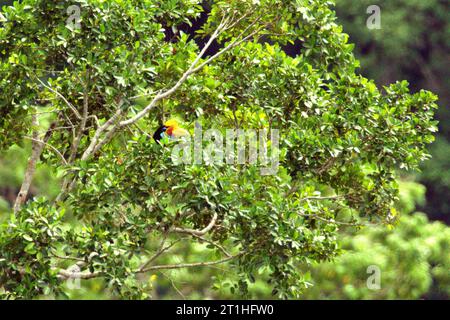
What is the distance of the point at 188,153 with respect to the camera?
7691 mm

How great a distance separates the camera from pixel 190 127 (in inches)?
340

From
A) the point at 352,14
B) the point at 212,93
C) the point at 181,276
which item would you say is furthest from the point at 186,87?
the point at 352,14

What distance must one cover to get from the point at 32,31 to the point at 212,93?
1435 mm

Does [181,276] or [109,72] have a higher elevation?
[109,72]

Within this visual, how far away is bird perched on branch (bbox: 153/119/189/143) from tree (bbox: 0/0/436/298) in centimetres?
19

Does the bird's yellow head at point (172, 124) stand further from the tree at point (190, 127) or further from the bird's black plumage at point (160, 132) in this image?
the tree at point (190, 127)

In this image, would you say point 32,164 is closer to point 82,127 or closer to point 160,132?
point 82,127

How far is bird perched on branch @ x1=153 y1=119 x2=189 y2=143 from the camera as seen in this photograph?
8352 mm

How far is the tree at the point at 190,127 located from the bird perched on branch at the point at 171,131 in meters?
0.19

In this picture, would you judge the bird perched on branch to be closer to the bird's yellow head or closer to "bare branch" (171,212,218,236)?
the bird's yellow head

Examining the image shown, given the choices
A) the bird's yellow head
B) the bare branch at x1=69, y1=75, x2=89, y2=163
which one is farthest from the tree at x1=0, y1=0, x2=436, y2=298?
the bird's yellow head

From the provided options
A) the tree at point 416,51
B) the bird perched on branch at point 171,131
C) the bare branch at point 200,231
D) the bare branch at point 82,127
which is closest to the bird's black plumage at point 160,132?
the bird perched on branch at point 171,131

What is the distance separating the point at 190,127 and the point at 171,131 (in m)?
0.24
